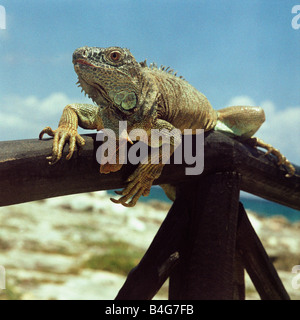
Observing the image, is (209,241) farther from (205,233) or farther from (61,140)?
(61,140)

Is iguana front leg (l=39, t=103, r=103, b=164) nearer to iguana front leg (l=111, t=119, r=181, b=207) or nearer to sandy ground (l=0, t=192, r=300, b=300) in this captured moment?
iguana front leg (l=111, t=119, r=181, b=207)

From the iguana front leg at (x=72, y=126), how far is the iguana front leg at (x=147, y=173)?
31 centimetres

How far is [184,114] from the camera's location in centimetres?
227

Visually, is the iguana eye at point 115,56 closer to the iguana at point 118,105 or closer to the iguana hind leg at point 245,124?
the iguana at point 118,105

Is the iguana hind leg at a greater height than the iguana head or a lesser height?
greater

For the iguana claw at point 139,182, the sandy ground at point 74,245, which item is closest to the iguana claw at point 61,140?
the iguana claw at point 139,182

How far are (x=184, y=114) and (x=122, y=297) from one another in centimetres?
114

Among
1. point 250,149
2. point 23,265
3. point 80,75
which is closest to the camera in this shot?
point 80,75

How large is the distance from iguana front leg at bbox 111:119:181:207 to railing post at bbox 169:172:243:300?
493mm

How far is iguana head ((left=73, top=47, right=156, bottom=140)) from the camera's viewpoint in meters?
1.72

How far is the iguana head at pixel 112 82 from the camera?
1725 millimetres

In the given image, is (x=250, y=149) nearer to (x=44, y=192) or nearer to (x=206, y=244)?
(x=206, y=244)

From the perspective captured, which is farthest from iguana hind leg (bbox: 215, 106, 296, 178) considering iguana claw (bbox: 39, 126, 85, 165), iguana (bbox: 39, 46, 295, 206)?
iguana claw (bbox: 39, 126, 85, 165)
